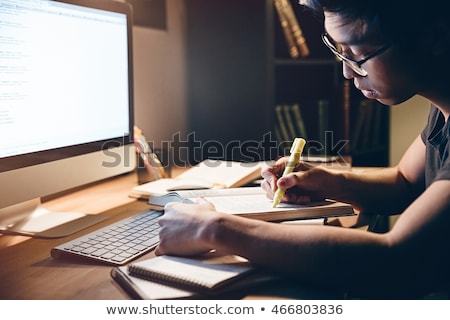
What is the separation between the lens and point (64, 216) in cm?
113

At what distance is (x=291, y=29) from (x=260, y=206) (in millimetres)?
1168

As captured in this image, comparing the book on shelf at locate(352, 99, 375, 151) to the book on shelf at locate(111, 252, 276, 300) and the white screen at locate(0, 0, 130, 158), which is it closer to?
the white screen at locate(0, 0, 130, 158)

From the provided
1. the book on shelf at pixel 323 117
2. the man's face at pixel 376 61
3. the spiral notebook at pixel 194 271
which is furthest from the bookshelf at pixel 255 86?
the spiral notebook at pixel 194 271

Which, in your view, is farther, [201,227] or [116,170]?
[116,170]

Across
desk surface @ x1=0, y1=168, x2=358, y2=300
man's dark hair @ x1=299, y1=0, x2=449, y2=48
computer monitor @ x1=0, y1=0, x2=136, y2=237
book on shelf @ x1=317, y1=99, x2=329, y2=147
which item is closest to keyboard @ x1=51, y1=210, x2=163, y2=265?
desk surface @ x1=0, y1=168, x2=358, y2=300

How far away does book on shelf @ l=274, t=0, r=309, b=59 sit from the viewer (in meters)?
1.94

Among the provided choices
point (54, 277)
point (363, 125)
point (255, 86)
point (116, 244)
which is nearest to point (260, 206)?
point (116, 244)

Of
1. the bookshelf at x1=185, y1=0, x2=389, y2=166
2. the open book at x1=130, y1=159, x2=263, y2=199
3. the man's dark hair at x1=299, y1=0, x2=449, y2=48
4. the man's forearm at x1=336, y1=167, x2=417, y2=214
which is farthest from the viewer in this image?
the bookshelf at x1=185, y1=0, x2=389, y2=166

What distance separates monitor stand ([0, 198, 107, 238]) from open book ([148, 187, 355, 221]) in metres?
0.17

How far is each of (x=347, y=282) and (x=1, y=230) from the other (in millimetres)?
699

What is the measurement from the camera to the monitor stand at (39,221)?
1.02m

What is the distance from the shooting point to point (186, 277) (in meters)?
0.69

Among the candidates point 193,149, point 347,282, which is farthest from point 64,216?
point 193,149
